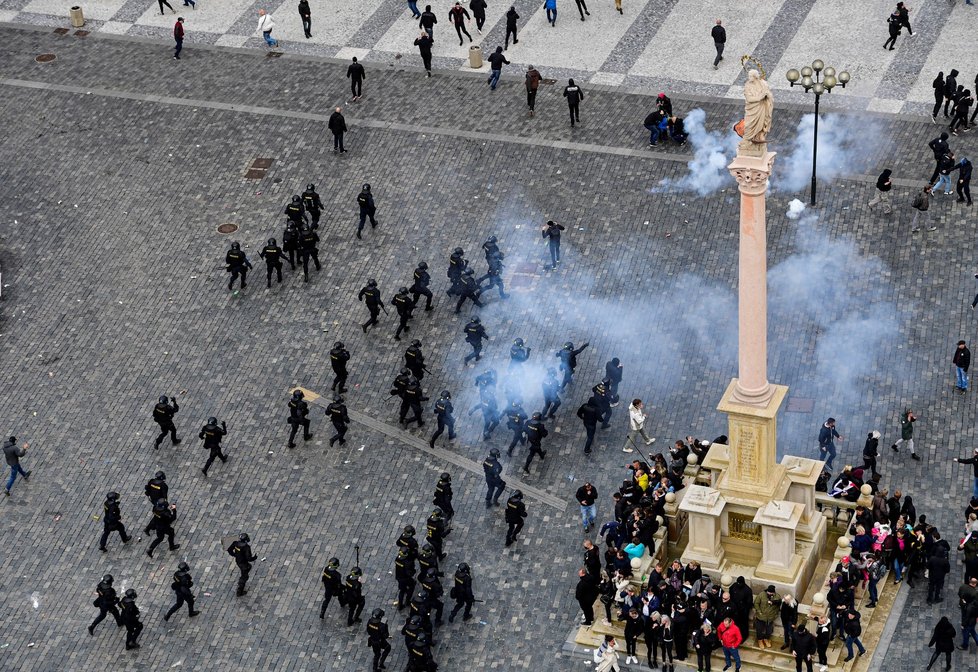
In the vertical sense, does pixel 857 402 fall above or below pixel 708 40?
below

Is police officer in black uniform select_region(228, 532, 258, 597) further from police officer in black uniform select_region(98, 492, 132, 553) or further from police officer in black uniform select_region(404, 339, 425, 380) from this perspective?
police officer in black uniform select_region(404, 339, 425, 380)

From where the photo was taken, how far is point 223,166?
166ft

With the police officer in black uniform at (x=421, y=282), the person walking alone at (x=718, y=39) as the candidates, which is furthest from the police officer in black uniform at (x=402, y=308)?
the person walking alone at (x=718, y=39)

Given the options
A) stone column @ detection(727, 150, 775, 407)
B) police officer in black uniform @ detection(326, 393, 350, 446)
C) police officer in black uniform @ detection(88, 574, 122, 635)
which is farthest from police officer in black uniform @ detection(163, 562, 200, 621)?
stone column @ detection(727, 150, 775, 407)

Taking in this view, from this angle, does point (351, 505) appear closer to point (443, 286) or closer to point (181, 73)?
point (443, 286)

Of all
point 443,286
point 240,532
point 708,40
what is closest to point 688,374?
point 443,286

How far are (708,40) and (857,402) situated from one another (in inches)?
636

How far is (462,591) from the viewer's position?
36.0 m

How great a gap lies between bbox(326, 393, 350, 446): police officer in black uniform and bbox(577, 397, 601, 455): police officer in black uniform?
489 cm

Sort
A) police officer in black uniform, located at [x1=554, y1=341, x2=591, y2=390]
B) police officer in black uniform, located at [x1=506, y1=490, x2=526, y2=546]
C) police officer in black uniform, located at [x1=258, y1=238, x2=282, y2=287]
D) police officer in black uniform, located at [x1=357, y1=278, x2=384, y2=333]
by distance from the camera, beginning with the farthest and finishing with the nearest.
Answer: police officer in black uniform, located at [x1=258, y1=238, x2=282, y2=287] < police officer in black uniform, located at [x1=357, y1=278, x2=384, y2=333] < police officer in black uniform, located at [x1=554, y1=341, x2=591, y2=390] < police officer in black uniform, located at [x1=506, y1=490, x2=526, y2=546]

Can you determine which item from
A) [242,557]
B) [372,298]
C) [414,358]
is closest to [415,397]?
[414,358]

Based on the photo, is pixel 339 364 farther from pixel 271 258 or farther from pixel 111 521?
pixel 111 521

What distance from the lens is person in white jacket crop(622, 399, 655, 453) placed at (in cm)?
3969

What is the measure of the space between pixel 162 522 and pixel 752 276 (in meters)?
12.7
